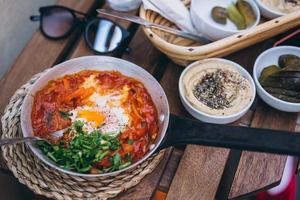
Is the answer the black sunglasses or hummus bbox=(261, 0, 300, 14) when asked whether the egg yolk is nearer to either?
the black sunglasses

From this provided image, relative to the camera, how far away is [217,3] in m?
1.45

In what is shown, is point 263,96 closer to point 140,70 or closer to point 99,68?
point 140,70

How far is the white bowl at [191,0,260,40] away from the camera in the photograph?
51.2 inches

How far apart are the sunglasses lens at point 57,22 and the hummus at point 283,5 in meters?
0.68

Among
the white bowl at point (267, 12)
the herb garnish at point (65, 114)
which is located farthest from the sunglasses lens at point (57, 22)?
the white bowl at point (267, 12)

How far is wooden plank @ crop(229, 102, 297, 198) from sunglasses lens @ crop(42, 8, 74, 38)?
0.71 metres

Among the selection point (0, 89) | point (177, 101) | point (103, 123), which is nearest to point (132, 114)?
point (103, 123)

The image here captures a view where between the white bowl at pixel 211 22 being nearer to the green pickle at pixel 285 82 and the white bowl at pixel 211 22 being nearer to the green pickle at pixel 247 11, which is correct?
the green pickle at pixel 247 11

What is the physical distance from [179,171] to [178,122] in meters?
0.15

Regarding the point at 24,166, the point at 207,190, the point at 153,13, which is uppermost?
the point at 153,13

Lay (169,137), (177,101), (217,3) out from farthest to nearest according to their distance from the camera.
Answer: (217,3) → (177,101) → (169,137)

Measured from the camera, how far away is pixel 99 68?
1.25 meters

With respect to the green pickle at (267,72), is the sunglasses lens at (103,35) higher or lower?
higher

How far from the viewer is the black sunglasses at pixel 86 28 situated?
4.62 feet
